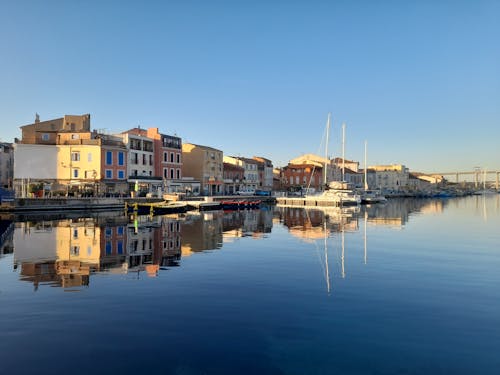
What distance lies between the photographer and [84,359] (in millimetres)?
9898

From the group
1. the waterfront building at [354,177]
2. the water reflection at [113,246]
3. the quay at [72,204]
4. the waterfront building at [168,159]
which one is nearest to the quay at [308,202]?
the waterfront building at [168,159]

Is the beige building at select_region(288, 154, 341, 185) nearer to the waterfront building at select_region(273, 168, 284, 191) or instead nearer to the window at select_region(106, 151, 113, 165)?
the waterfront building at select_region(273, 168, 284, 191)

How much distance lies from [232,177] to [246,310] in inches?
3943

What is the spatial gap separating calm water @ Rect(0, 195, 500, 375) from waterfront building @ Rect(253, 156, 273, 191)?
99.2m

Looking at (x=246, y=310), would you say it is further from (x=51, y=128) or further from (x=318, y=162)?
(x=318, y=162)

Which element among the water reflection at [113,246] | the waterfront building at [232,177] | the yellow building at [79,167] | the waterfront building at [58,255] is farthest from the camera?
the waterfront building at [232,177]

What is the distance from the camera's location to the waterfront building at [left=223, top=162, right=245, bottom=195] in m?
111

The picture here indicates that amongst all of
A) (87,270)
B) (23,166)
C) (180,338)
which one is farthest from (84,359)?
(23,166)

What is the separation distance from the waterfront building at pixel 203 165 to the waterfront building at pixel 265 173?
88.9 feet

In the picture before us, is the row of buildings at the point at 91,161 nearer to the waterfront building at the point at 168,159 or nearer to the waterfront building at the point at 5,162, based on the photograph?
the waterfront building at the point at 168,159

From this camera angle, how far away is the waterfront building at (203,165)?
9731 cm

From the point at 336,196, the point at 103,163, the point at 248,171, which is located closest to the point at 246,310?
the point at 103,163

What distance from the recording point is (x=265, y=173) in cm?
13038

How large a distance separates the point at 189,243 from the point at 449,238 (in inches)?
963
